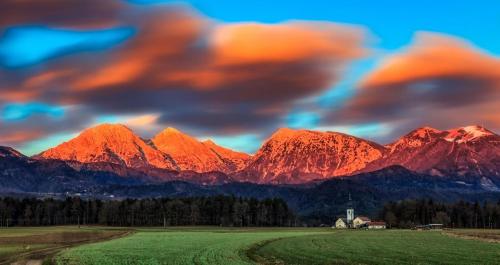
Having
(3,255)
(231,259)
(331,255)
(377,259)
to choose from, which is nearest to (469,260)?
(377,259)

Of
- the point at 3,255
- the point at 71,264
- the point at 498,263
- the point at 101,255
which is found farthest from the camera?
the point at 3,255

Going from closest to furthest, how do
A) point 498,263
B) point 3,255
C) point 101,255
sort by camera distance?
1. point 498,263
2. point 101,255
3. point 3,255

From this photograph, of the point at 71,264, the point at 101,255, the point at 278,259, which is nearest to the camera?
the point at 71,264

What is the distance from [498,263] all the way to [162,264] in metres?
34.0

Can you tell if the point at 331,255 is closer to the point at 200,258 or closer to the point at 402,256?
the point at 402,256

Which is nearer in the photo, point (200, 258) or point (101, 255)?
point (200, 258)

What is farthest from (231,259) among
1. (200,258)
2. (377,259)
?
(377,259)

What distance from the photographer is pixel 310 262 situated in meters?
63.6

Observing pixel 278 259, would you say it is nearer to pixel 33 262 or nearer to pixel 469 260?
pixel 469 260

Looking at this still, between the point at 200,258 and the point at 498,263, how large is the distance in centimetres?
3155

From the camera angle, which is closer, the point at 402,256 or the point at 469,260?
the point at 469,260

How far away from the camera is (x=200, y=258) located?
6831 centimetres

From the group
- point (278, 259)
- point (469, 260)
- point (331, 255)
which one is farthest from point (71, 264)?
point (469, 260)

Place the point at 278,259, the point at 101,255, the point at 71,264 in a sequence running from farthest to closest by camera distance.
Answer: the point at 101,255, the point at 278,259, the point at 71,264
